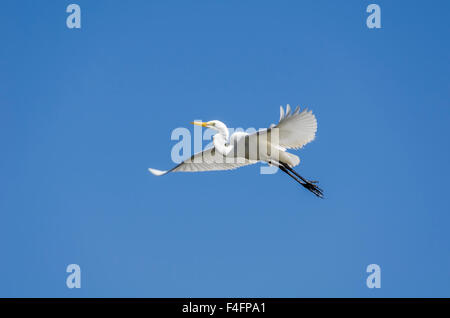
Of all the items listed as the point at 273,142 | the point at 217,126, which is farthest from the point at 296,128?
the point at 217,126

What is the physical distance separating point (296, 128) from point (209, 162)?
3800 millimetres

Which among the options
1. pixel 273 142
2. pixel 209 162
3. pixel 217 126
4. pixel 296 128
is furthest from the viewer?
pixel 209 162

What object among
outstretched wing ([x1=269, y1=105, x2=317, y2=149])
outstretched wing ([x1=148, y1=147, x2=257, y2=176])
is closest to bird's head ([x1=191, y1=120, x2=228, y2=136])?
outstretched wing ([x1=148, y1=147, x2=257, y2=176])

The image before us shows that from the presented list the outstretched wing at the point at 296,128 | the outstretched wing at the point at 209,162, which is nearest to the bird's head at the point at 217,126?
the outstretched wing at the point at 209,162

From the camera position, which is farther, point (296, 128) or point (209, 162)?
point (209, 162)

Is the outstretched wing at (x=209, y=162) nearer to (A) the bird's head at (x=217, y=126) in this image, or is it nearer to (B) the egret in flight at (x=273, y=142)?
(B) the egret in flight at (x=273, y=142)

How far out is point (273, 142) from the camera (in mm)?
11352

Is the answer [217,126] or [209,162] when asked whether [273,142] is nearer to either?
[217,126]

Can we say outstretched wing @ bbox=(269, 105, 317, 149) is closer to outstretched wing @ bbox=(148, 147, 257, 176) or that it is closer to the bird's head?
the bird's head

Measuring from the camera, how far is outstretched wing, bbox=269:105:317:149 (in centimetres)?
995

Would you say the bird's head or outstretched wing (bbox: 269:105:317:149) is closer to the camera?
outstretched wing (bbox: 269:105:317:149)

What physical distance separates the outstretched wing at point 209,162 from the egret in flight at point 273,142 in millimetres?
26

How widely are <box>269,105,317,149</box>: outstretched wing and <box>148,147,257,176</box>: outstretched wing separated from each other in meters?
2.08
